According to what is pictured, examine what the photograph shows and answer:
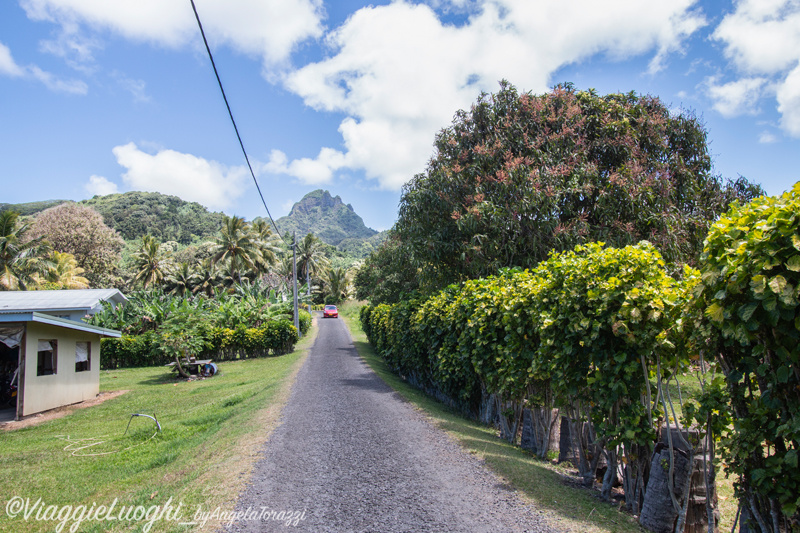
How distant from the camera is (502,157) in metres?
14.2

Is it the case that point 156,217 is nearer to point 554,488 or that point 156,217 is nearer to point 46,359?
point 46,359

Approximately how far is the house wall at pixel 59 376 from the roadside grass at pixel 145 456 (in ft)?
3.30

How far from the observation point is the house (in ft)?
40.0

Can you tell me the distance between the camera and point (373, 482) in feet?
17.4

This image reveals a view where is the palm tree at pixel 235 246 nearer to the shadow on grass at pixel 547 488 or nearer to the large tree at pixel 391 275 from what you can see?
the large tree at pixel 391 275

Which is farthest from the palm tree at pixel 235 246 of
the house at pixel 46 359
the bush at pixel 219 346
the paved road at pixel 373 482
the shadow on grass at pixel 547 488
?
the shadow on grass at pixel 547 488

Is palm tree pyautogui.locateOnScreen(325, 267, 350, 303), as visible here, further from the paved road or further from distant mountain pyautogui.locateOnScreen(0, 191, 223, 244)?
the paved road

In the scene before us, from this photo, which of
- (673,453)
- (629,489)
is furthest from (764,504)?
(629,489)

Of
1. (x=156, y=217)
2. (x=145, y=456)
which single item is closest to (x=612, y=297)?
(x=145, y=456)

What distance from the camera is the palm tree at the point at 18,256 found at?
3047 cm

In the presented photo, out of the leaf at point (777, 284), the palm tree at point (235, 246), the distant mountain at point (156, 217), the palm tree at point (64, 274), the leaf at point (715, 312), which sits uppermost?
the distant mountain at point (156, 217)

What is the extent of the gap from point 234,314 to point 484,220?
19.4 metres

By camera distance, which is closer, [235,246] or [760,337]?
[760,337]

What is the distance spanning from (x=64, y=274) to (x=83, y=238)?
294 inches
